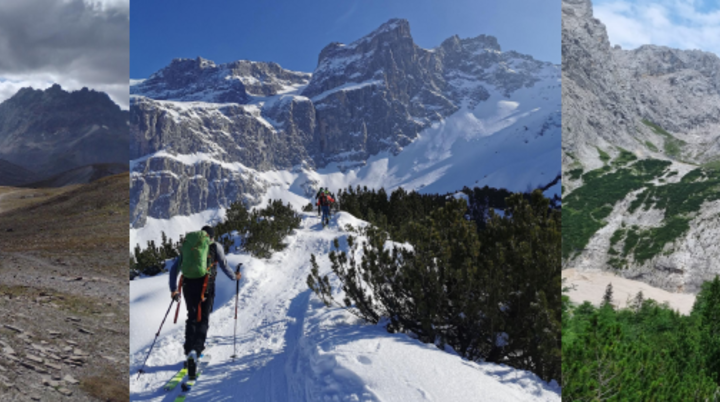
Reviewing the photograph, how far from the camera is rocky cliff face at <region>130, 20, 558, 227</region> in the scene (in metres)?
7.60

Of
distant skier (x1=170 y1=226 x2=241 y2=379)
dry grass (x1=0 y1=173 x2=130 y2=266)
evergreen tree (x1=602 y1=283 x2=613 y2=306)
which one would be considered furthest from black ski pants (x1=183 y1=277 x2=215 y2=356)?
evergreen tree (x1=602 y1=283 x2=613 y2=306)

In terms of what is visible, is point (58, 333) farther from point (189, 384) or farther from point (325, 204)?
point (325, 204)

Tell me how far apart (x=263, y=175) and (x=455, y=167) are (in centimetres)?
1106

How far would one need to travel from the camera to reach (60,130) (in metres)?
6.57

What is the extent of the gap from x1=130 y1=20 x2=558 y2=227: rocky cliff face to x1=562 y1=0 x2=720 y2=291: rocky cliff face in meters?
4.84

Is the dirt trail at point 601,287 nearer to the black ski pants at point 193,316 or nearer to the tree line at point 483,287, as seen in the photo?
the tree line at point 483,287

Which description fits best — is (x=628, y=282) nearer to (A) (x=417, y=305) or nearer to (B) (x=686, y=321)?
(B) (x=686, y=321)

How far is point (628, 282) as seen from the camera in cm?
232

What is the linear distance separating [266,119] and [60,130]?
22.4 feet

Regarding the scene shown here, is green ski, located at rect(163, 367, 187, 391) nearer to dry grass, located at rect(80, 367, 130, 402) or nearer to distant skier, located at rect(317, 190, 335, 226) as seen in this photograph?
dry grass, located at rect(80, 367, 130, 402)

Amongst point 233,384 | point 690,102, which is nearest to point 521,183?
point 690,102

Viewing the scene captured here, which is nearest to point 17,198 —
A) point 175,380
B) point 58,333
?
point 58,333

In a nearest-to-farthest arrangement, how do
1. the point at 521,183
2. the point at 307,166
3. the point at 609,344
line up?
1. the point at 609,344
2. the point at 307,166
3. the point at 521,183

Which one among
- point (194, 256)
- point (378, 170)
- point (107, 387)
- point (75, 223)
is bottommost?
point (107, 387)
